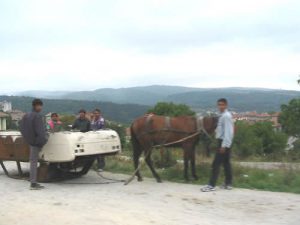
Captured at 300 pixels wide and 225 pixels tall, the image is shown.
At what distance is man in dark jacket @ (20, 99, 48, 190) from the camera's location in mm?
10703

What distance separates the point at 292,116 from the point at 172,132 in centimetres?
5221

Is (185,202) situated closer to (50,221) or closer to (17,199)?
(50,221)

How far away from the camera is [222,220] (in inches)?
291

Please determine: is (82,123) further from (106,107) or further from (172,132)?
(106,107)

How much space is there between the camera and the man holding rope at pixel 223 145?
32.7 ft

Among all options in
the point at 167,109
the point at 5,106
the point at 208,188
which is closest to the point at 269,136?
the point at 167,109

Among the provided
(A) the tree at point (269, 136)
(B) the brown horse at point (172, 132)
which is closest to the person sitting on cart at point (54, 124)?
(B) the brown horse at point (172, 132)

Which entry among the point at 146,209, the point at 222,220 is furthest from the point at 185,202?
the point at 222,220

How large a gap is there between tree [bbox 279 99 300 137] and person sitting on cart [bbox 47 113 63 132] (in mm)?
50755

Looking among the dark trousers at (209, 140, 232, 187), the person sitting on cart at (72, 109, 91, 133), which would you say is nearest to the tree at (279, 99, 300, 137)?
the person sitting on cart at (72, 109, 91, 133)

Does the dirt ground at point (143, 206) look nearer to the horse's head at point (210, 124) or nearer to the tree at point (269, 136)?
the horse's head at point (210, 124)

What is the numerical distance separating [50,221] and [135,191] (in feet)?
9.62

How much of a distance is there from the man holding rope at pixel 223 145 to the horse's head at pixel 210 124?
3.46ft

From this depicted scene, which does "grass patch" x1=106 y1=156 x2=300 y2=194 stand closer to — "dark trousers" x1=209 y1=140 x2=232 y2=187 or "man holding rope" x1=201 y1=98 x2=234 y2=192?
"dark trousers" x1=209 y1=140 x2=232 y2=187
